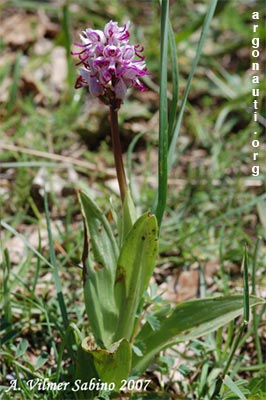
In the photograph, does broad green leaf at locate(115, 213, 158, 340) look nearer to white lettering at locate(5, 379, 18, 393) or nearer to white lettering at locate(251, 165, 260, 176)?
white lettering at locate(5, 379, 18, 393)

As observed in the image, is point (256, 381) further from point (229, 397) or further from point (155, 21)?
point (155, 21)

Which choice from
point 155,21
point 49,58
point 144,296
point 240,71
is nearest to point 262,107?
point 240,71

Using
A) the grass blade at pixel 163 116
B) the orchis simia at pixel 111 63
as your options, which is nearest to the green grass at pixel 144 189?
the grass blade at pixel 163 116

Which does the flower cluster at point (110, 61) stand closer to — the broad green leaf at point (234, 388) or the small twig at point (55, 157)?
the broad green leaf at point (234, 388)

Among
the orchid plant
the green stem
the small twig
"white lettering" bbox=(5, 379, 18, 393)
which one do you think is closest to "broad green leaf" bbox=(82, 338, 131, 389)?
the orchid plant

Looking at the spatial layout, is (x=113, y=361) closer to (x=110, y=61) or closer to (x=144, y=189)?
(x=110, y=61)
